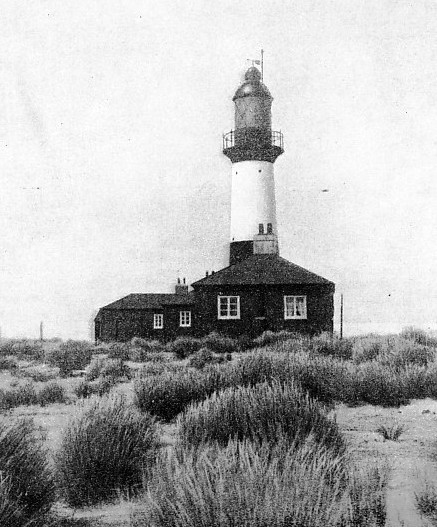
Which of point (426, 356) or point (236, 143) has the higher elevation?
point (236, 143)

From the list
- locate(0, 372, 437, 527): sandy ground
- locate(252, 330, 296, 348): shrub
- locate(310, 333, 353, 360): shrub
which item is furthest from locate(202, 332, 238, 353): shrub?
locate(0, 372, 437, 527): sandy ground

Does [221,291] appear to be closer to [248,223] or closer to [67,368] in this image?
[248,223]

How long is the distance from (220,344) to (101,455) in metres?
19.6

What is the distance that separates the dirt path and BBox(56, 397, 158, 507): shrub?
6.84 ft

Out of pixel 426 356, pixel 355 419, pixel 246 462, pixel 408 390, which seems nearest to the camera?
pixel 246 462

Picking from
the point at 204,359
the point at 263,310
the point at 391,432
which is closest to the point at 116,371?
the point at 204,359

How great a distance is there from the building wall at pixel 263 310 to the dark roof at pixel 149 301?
11.7 m

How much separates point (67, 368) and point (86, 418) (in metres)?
13.6

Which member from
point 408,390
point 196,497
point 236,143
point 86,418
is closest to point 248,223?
point 236,143

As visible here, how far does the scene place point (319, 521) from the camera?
3678mm

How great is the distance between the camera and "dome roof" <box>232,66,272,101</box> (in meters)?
32.8

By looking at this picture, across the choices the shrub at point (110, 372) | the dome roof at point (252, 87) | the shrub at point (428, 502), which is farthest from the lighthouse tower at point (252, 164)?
the shrub at point (428, 502)

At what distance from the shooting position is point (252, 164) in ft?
108

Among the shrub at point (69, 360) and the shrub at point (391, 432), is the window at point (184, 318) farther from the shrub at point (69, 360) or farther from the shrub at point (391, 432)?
the shrub at point (391, 432)
